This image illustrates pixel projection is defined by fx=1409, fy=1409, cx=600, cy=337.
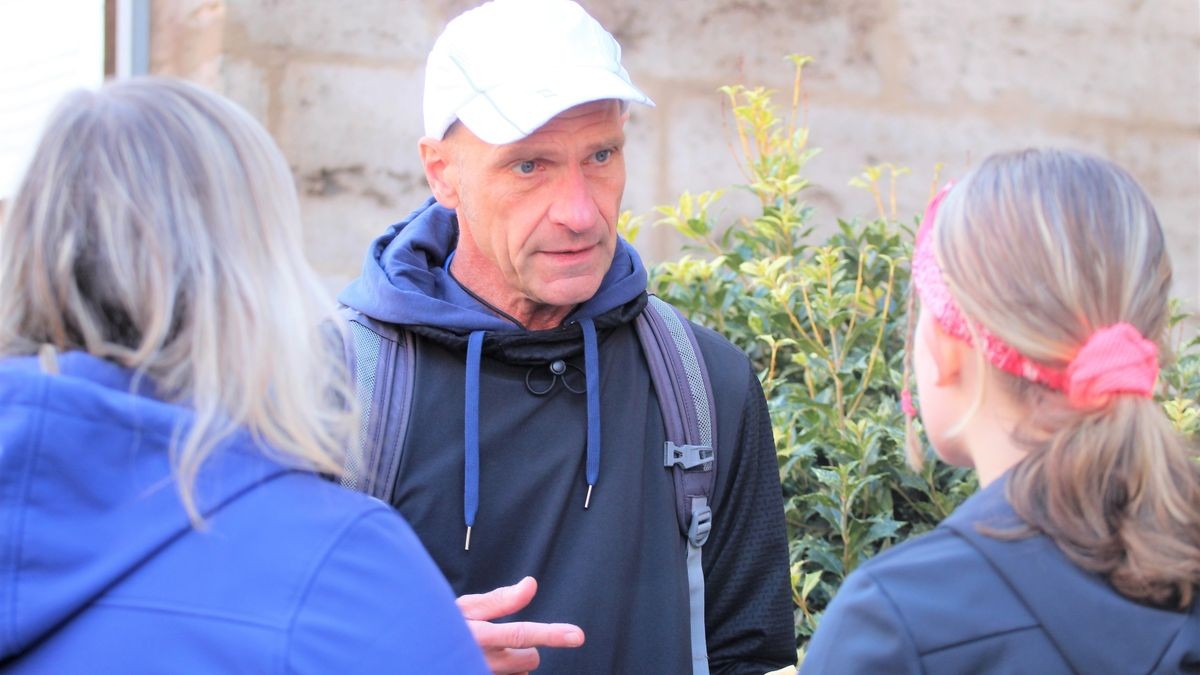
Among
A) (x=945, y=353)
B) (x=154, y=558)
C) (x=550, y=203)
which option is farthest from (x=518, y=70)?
(x=154, y=558)

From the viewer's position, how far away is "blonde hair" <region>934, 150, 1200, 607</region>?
1547 millimetres

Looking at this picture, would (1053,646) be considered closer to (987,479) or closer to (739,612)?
(987,479)

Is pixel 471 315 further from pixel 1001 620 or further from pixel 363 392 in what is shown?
pixel 1001 620

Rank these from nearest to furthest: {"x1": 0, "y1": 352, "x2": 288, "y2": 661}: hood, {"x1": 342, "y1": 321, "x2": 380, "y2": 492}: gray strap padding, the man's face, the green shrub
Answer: {"x1": 0, "y1": 352, "x2": 288, "y2": 661}: hood < {"x1": 342, "y1": 321, "x2": 380, "y2": 492}: gray strap padding < the man's face < the green shrub

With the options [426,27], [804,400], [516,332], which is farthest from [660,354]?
[426,27]

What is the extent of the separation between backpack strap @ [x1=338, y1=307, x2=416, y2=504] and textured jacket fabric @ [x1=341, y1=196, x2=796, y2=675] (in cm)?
3

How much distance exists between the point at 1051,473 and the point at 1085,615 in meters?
0.16

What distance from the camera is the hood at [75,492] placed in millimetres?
1315

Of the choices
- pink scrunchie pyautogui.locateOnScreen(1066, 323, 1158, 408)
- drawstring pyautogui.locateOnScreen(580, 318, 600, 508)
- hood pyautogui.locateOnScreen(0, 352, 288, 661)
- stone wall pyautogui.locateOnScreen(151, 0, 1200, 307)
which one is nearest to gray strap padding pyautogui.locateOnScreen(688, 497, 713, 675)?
drawstring pyautogui.locateOnScreen(580, 318, 600, 508)

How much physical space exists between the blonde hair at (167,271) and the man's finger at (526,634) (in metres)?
0.66

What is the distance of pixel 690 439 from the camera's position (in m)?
2.47

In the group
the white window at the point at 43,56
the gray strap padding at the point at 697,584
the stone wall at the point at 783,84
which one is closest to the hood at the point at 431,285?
the gray strap padding at the point at 697,584

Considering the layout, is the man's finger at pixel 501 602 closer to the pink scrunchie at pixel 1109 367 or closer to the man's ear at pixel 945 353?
the man's ear at pixel 945 353

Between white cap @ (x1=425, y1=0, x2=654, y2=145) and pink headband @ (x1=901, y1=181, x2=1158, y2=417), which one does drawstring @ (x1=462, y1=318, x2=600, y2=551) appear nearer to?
white cap @ (x1=425, y1=0, x2=654, y2=145)
